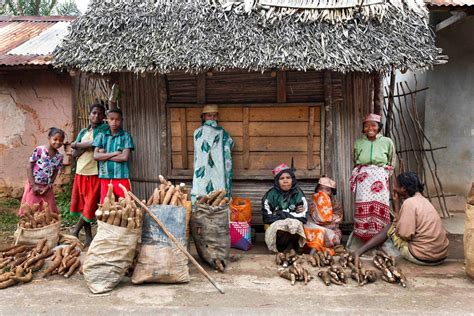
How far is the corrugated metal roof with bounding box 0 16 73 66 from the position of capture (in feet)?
22.7

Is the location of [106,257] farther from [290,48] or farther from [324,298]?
[290,48]

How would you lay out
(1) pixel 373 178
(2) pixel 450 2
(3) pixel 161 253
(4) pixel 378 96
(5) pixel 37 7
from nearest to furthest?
(3) pixel 161 253 → (1) pixel 373 178 → (2) pixel 450 2 → (4) pixel 378 96 → (5) pixel 37 7

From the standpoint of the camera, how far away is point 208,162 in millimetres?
5336

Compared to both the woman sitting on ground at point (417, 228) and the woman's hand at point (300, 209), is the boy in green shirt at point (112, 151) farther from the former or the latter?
the woman sitting on ground at point (417, 228)

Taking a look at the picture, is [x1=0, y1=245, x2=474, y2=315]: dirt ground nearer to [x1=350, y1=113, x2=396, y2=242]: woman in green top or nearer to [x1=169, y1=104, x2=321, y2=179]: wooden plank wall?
[x1=350, y1=113, x2=396, y2=242]: woman in green top

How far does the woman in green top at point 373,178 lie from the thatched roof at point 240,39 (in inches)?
34.0

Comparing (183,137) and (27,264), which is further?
(183,137)

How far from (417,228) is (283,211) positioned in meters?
1.42

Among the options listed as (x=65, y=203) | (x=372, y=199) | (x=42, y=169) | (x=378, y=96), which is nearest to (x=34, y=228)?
(x=42, y=169)

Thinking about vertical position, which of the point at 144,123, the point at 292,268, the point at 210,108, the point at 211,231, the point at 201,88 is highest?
the point at 201,88

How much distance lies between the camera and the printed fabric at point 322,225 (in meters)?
4.91

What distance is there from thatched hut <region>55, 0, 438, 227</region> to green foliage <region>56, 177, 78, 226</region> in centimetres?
179

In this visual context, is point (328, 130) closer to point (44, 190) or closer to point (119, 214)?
point (119, 214)

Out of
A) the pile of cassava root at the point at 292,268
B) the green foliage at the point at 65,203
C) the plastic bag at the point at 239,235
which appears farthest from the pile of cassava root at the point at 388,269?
the green foliage at the point at 65,203
